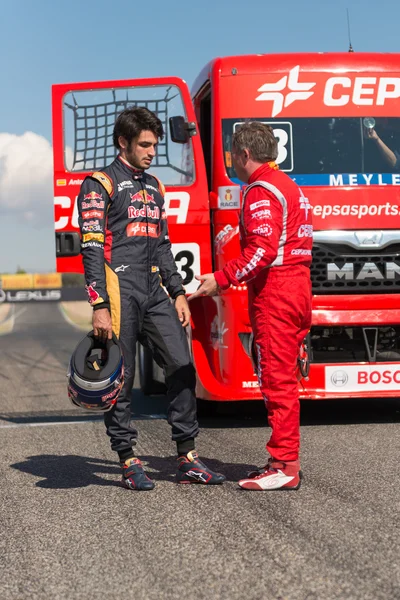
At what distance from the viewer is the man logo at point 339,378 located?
A: 7.29 meters

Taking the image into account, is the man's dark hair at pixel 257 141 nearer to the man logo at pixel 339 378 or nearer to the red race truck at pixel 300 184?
the red race truck at pixel 300 184

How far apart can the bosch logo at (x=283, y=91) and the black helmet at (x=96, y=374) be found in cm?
306

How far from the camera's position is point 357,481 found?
5160 millimetres

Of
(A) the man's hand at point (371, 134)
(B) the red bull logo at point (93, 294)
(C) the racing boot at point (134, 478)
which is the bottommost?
(C) the racing boot at point (134, 478)

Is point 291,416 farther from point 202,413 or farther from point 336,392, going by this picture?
point 202,413

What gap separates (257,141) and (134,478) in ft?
6.18

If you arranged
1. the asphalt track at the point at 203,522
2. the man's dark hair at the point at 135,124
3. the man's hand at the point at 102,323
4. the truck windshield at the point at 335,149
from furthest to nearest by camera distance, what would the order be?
the truck windshield at the point at 335,149 < the man's dark hair at the point at 135,124 < the man's hand at the point at 102,323 < the asphalt track at the point at 203,522

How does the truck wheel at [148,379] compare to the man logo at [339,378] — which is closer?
the man logo at [339,378]

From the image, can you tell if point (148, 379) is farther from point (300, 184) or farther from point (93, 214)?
point (93, 214)

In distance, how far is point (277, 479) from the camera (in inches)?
195

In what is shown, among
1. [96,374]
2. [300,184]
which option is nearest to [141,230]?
[96,374]

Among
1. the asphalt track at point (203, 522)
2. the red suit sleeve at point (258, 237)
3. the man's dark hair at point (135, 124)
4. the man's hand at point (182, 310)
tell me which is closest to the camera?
the asphalt track at point (203, 522)

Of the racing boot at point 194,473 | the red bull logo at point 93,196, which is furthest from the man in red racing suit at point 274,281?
the red bull logo at point 93,196

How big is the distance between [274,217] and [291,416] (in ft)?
3.35
